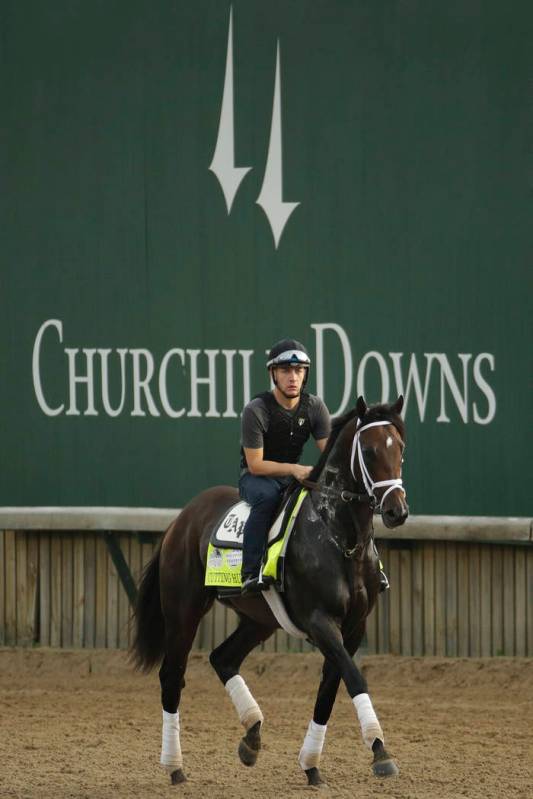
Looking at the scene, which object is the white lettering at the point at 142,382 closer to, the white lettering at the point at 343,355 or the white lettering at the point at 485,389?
the white lettering at the point at 343,355

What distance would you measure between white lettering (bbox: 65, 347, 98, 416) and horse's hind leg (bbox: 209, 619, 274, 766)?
179 inches

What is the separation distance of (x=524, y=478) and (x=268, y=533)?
4068 mm

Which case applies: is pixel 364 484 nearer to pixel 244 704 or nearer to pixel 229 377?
pixel 244 704

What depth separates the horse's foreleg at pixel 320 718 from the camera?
9641 millimetres

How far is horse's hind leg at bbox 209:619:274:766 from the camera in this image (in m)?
9.88

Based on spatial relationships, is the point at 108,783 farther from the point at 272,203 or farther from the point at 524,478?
the point at 272,203

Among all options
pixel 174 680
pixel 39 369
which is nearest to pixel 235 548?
pixel 174 680

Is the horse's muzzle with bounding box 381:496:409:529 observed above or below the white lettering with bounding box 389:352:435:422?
below

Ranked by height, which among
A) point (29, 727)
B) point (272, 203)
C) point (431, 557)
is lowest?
point (29, 727)

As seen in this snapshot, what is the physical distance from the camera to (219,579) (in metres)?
10.0

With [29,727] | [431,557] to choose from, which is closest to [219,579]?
[29,727]

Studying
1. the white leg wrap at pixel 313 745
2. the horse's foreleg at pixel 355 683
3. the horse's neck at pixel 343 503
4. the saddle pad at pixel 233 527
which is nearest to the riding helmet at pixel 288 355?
the horse's neck at pixel 343 503

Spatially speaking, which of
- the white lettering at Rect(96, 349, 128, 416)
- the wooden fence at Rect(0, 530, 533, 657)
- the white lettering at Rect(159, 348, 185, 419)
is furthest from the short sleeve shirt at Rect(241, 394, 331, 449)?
the white lettering at Rect(96, 349, 128, 416)

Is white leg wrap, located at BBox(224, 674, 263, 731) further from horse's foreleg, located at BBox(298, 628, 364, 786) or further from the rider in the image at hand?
the rider
